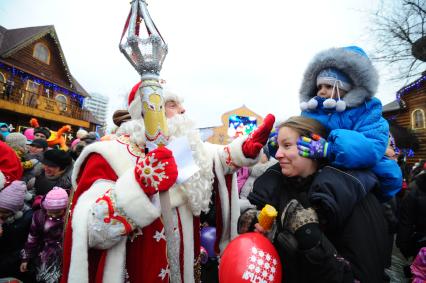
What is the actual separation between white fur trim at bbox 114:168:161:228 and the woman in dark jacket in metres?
0.72

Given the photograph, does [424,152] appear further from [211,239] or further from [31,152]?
[31,152]

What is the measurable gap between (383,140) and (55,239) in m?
3.47

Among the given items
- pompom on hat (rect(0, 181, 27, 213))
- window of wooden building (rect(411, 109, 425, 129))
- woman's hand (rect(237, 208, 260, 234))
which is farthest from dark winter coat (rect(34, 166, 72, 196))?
window of wooden building (rect(411, 109, 425, 129))

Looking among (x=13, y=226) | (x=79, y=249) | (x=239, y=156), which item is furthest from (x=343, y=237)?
(x=13, y=226)

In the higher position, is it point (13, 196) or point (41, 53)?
point (41, 53)

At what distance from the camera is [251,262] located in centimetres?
123

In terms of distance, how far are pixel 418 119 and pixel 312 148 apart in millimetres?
17942

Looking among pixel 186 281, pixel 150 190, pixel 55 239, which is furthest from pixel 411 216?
pixel 55 239

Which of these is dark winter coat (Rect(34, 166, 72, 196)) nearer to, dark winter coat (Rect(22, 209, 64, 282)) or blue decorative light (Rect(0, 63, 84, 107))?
dark winter coat (Rect(22, 209, 64, 282))

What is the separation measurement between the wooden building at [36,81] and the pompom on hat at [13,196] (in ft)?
44.9

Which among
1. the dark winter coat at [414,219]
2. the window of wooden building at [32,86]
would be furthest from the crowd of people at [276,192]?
the window of wooden building at [32,86]

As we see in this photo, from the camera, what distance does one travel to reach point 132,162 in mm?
1579

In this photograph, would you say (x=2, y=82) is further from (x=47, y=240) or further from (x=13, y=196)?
(x=47, y=240)

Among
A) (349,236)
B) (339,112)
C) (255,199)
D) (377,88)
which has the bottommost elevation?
(349,236)
